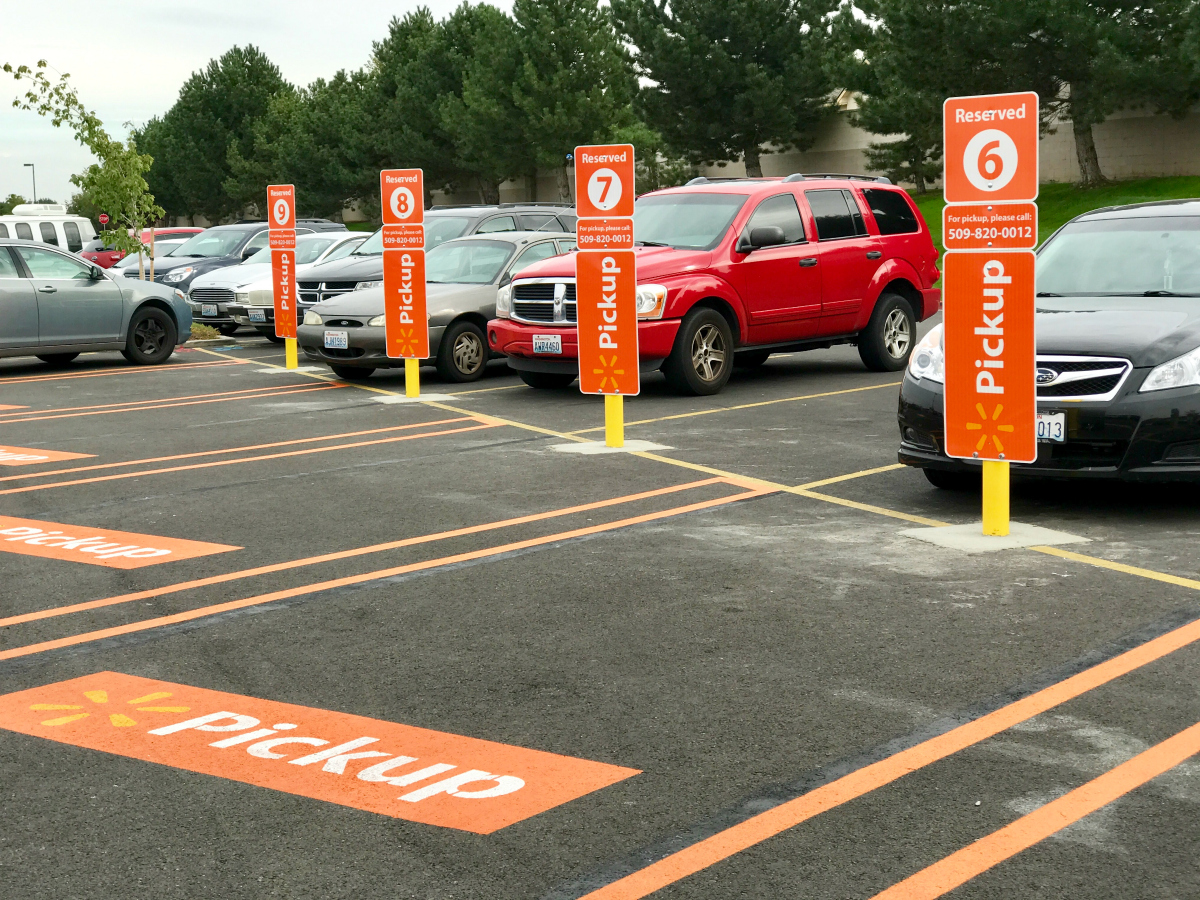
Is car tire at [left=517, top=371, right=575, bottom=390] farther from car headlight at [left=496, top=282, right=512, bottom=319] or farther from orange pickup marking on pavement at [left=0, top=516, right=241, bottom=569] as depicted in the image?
orange pickup marking on pavement at [left=0, top=516, right=241, bottom=569]

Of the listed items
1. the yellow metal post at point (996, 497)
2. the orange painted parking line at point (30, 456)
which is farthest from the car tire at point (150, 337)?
the yellow metal post at point (996, 497)

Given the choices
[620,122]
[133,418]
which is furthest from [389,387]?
[620,122]

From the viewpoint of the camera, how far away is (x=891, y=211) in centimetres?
1525

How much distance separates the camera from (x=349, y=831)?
396 centimetres

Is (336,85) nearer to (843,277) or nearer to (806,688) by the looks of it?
(843,277)

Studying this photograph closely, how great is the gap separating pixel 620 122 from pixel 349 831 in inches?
2183

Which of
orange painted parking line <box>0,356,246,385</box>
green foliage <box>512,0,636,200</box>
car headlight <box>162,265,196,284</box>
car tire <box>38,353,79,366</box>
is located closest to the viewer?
orange painted parking line <box>0,356,246,385</box>

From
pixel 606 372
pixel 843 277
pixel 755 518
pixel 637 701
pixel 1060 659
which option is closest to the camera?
pixel 637 701

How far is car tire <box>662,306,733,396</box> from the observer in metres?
13.4

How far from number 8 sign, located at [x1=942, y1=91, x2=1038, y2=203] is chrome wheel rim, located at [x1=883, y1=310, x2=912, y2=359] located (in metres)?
8.01

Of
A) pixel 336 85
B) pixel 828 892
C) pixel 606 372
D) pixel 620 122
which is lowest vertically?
pixel 828 892

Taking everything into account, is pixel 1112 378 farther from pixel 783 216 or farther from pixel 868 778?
pixel 783 216

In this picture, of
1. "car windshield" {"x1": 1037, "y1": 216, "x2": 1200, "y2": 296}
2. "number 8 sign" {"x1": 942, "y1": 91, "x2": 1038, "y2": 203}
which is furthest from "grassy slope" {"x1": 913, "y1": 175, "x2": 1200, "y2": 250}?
"number 8 sign" {"x1": 942, "y1": 91, "x2": 1038, "y2": 203}

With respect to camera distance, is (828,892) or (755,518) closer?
(828,892)
